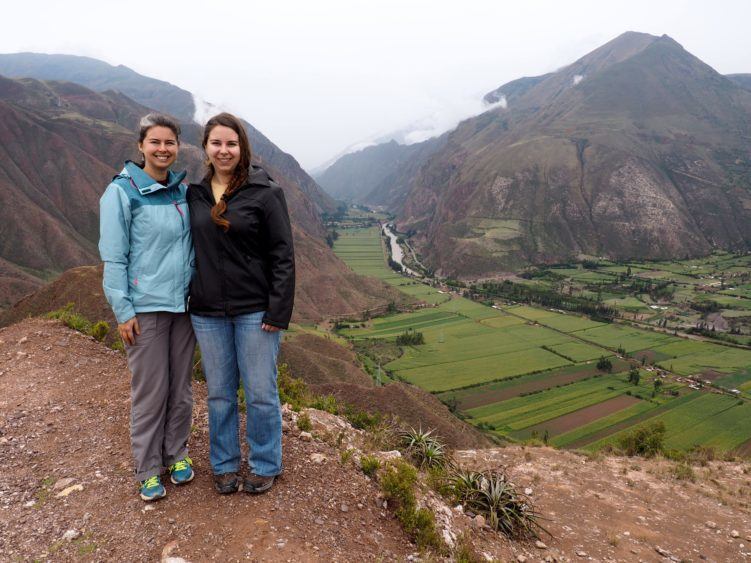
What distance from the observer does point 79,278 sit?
2770 cm

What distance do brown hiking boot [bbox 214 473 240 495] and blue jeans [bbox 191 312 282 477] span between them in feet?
0.19

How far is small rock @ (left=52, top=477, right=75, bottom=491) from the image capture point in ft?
15.7

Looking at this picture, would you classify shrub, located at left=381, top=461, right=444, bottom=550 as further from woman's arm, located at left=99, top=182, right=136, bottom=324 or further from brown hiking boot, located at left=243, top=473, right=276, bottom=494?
woman's arm, located at left=99, top=182, right=136, bottom=324

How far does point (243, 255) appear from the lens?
14.1 ft

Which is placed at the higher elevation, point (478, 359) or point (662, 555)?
point (662, 555)

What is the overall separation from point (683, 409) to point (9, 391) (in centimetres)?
6005

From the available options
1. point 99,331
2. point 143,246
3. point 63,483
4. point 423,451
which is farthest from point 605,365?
point 143,246

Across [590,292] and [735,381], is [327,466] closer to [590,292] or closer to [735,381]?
[735,381]

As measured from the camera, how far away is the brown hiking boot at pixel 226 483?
4.70 meters

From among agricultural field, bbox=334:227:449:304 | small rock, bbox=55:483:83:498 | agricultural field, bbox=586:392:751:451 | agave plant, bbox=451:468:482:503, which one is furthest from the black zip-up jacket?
agricultural field, bbox=334:227:449:304

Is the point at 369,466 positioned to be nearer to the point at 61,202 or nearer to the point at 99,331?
the point at 99,331

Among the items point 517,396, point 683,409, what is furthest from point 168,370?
point 683,409

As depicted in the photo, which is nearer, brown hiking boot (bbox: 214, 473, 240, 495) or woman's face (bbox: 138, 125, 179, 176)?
woman's face (bbox: 138, 125, 179, 176)

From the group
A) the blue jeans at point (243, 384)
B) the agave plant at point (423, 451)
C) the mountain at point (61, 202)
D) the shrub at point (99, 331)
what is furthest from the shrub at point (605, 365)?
the blue jeans at point (243, 384)
